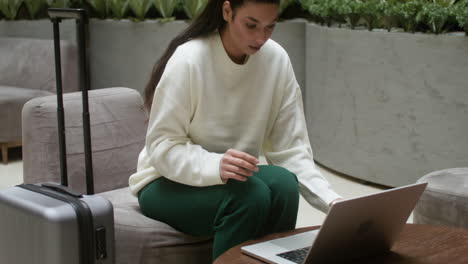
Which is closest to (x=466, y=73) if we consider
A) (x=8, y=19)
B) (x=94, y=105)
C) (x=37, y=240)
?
(x=94, y=105)

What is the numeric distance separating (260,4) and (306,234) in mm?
577

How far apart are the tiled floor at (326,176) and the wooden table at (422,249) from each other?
1601 mm

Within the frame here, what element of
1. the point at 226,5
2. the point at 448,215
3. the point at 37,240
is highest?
the point at 226,5

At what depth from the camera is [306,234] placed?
1.78m

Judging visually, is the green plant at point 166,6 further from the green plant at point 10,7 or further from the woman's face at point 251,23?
the woman's face at point 251,23

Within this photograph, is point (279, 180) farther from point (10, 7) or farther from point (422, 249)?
point (10, 7)

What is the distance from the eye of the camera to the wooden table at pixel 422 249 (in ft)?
5.27

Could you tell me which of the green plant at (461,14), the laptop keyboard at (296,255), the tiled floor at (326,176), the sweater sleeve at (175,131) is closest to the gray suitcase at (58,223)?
the sweater sleeve at (175,131)

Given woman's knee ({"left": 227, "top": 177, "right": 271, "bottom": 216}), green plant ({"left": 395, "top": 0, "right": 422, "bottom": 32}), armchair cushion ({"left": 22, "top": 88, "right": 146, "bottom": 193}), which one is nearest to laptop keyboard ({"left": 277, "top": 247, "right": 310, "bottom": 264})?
woman's knee ({"left": 227, "top": 177, "right": 271, "bottom": 216})

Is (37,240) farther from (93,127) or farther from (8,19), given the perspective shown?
(8,19)

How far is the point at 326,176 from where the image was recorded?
166 inches

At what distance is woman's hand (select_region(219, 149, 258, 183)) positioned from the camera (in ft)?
5.70

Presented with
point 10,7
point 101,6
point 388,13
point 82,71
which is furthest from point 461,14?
point 10,7

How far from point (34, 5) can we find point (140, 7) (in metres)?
0.97
